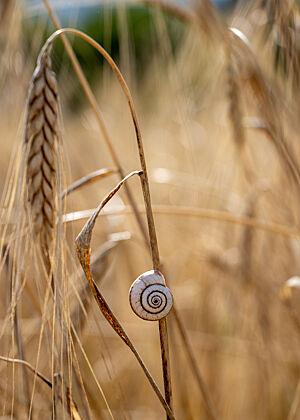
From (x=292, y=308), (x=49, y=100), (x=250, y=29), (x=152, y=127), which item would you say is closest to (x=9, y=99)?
(x=250, y=29)

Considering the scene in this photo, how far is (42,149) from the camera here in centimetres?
53

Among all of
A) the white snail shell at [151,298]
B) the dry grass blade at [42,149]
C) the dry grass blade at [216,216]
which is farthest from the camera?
the dry grass blade at [216,216]

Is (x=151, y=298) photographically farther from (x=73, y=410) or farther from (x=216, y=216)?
(x=216, y=216)

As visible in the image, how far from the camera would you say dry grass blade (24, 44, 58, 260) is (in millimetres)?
520

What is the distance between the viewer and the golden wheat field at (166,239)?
52 centimetres

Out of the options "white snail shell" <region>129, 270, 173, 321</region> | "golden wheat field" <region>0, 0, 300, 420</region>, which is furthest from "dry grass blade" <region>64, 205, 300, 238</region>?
"white snail shell" <region>129, 270, 173, 321</region>

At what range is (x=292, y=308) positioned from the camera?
842 millimetres

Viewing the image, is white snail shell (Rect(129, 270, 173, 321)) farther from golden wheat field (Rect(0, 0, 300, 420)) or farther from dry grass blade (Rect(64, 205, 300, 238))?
dry grass blade (Rect(64, 205, 300, 238))

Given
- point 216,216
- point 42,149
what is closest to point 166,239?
point 216,216

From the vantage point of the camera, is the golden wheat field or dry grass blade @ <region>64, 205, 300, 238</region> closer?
the golden wheat field

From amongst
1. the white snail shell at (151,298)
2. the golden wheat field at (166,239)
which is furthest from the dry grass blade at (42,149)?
the white snail shell at (151,298)

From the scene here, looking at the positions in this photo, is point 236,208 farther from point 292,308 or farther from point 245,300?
point 292,308

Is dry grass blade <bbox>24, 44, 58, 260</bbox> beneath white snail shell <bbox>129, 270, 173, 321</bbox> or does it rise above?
above

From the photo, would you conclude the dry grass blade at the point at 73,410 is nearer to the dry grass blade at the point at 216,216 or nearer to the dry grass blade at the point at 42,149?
the dry grass blade at the point at 42,149
